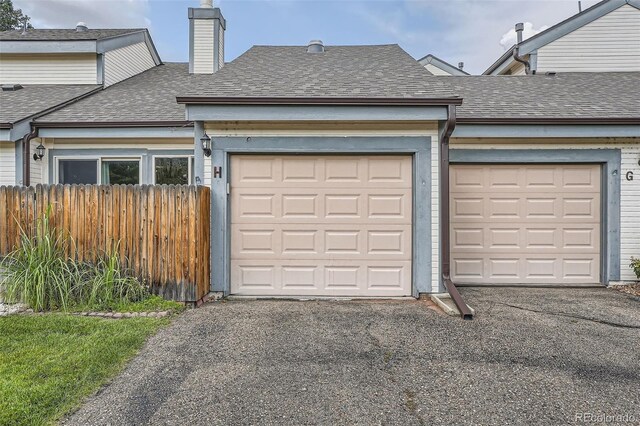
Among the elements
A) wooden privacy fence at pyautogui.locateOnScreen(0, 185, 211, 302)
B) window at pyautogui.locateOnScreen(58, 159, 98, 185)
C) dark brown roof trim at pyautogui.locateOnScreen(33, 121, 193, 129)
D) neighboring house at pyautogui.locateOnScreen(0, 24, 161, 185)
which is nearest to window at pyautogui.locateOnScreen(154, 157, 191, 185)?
dark brown roof trim at pyautogui.locateOnScreen(33, 121, 193, 129)

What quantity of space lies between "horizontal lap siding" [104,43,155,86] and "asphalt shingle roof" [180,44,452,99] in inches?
167

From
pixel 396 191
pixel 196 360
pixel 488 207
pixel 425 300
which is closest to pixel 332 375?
pixel 196 360

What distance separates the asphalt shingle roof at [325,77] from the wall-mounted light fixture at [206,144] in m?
0.59

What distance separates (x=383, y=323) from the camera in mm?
4449

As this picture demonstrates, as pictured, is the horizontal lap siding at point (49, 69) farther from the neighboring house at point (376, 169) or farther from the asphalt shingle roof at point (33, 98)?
the neighboring house at point (376, 169)

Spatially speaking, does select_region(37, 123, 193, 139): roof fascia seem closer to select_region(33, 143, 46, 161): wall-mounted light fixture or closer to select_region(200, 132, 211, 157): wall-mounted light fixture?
select_region(33, 143, 46, 161): wall-mounted light fixture

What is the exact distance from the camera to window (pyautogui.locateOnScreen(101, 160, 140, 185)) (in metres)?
7.48

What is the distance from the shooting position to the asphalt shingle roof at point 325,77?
5539 millimetres

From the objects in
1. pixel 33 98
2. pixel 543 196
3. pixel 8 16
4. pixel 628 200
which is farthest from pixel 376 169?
pixel 8 16

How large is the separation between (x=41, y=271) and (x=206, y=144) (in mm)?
2710

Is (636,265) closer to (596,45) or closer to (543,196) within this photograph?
(543,196)

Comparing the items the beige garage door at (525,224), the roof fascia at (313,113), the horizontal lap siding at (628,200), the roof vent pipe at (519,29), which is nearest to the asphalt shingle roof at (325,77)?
the roof fascia at (313,113)

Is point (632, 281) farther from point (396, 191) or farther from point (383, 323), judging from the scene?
point (383, 323)

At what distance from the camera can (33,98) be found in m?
8.50
